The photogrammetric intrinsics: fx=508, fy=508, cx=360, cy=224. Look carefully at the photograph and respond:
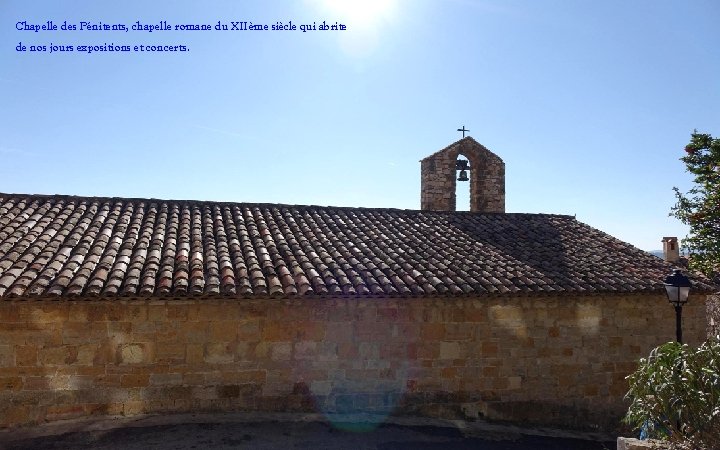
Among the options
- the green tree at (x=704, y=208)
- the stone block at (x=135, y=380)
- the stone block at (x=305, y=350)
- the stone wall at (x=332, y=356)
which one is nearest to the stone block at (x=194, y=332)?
the stone wall at (x=332, y=356)

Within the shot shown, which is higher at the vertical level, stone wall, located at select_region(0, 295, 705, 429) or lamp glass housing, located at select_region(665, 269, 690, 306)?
lamp glass housing, located at select_region(665, 269, 690, 306)

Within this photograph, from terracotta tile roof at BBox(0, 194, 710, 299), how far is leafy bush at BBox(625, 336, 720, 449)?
354 centimetres

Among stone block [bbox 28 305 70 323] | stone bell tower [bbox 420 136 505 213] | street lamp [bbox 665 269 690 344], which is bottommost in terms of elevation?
stone block [bbox 28 305 70 323]

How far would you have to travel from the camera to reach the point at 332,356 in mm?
8422

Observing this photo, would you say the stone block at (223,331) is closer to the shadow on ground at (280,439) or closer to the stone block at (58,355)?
the shadow on ground at (280,439)

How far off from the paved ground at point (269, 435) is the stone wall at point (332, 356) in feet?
0.82

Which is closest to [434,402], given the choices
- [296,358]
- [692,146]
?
[296,358]

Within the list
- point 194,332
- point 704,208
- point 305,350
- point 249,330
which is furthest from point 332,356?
point 704,208

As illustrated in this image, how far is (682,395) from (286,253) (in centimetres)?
624

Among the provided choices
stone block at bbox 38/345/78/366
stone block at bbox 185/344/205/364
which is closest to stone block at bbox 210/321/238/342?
stone block at bbox 185/344/205/364

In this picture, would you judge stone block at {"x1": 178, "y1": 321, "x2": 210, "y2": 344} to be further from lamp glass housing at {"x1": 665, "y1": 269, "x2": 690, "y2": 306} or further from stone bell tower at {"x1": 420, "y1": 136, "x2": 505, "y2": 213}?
lamp glass housing at {"x1": 665, "y1": 269, "x2": 690, "y2": 306}

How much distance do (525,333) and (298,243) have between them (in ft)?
14.9

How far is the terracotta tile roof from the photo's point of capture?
753 cm

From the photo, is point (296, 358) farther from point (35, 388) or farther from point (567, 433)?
point (567, 433)
